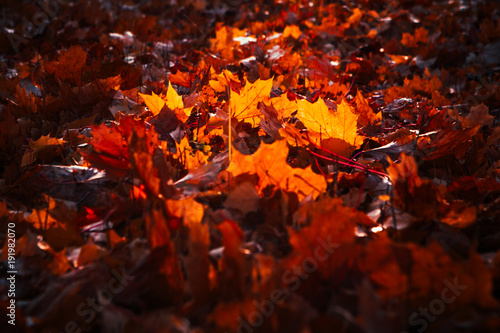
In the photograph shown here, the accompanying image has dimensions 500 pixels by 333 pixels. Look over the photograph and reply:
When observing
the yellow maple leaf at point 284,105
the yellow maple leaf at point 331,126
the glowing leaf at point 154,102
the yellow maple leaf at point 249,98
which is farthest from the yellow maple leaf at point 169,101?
the yellow maple leaf at point 331,126

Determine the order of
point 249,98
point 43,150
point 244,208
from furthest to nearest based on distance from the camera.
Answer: point 249,98 < point 43,150 < point 244,208

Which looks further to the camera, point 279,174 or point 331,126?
point 331,126

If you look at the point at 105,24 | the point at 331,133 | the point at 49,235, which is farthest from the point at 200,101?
the point at 105,24

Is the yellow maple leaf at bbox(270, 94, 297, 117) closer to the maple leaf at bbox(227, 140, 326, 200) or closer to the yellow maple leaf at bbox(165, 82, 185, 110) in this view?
the yellow maple leaf at bbox(165, 82, 185, 110)

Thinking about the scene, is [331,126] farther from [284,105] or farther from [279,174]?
[279,174]

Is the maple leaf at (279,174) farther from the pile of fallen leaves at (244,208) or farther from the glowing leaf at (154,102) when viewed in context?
the glowing leaf at (154,102)

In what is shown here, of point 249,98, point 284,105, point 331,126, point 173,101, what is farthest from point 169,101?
point 331,126

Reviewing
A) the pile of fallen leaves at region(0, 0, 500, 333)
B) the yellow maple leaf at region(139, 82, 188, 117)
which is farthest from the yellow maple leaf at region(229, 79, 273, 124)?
the yellow maple leaf at region(139, 82, 188, 117)
